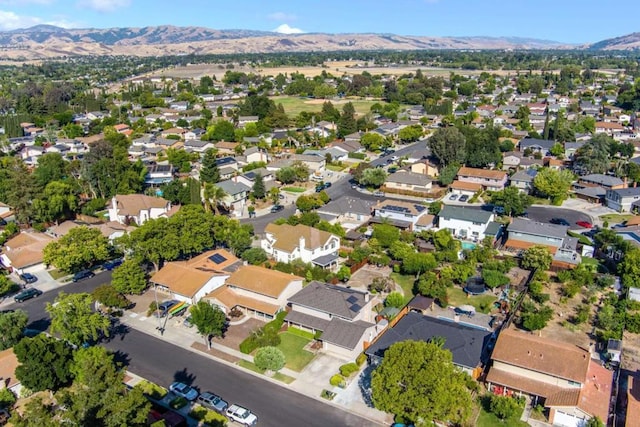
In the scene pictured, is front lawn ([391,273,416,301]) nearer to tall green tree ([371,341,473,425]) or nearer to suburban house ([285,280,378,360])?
suburban house ([285,280,378,360])

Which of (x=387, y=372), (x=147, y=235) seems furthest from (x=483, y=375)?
(x=147, y=235)

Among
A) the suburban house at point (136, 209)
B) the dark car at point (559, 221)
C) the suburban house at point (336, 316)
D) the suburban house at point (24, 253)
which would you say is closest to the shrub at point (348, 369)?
the suburban house at point (336, 316)

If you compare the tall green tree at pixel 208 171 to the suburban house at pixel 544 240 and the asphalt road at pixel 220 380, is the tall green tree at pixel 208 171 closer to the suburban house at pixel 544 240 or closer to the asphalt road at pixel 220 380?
the asphalt road at pixel 220 380

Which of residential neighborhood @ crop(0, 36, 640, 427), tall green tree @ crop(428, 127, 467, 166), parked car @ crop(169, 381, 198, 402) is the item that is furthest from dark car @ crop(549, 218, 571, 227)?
parked car @ crop(169, 381, 198, 402)

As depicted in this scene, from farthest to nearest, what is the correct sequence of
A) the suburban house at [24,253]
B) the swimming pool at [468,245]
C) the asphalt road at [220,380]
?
1. the swimming pool at [468,245]
2. the suburban house at [24,253]
3. the asphalt road at [220,380]

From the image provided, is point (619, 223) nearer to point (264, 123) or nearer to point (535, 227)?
point (535, 227)
